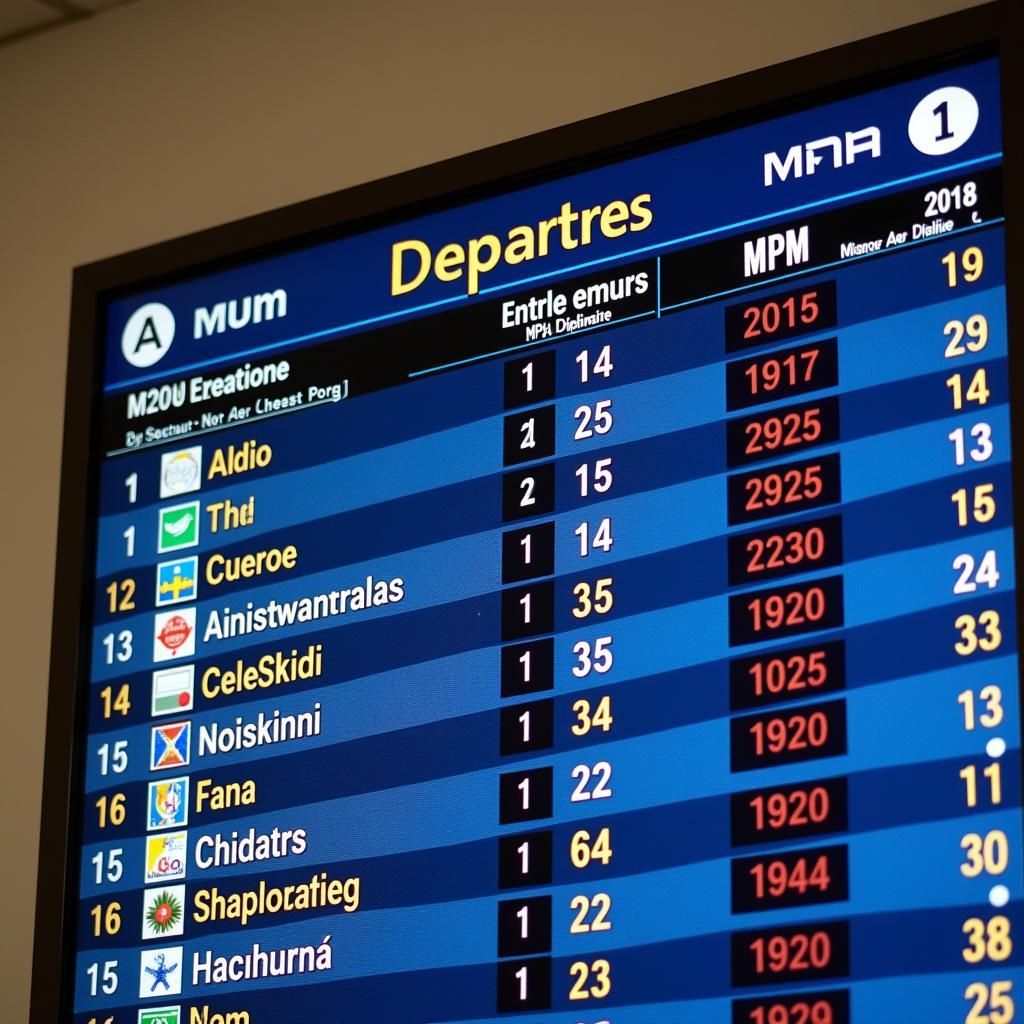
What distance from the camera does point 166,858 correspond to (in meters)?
2.99

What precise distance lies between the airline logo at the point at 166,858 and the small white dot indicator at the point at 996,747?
3.88 feet

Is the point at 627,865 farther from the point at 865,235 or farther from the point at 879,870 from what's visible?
the point at 865,235

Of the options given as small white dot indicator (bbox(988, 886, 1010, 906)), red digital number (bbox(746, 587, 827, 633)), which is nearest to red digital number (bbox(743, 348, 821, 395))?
red digital number (bbox(746, 587, 827, 633))

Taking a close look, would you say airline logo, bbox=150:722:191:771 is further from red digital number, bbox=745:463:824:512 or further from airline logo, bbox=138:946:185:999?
red digital number, bbox=745:463:824:512

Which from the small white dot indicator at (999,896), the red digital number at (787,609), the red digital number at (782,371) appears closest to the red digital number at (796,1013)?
the small white dot indicator at (999,896)

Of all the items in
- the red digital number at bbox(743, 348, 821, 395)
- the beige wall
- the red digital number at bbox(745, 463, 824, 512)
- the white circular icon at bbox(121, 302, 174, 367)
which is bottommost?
the red digital number at bbox(745, 463, 824, 512)

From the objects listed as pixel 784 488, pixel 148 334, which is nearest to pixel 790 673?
pixel 784 488

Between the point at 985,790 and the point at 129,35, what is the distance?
2.05m

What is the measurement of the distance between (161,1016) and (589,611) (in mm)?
848

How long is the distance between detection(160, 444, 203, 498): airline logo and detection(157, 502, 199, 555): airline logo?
3cm

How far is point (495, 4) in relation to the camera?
3238 mm

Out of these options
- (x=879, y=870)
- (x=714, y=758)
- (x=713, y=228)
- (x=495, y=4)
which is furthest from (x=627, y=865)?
(x=495, y=4)

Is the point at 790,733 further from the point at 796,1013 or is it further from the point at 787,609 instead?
the point at 796,1013

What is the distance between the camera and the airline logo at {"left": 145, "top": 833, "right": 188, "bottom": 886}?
2.98m
